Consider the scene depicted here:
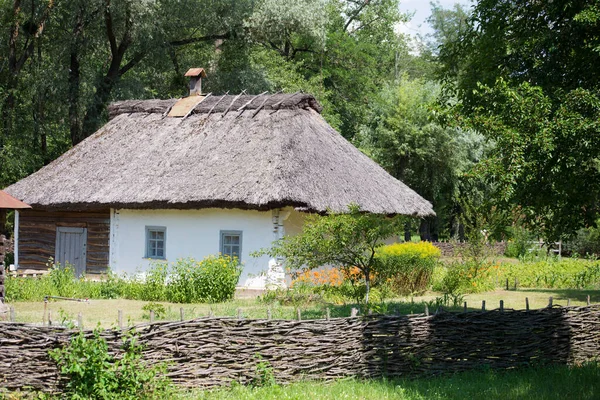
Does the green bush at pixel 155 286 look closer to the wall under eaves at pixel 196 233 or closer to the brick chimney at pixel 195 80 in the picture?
the wall under eaves at pixel 196 233

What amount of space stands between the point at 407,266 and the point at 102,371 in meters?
11.6

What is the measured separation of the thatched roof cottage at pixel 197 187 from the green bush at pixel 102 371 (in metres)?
10.2

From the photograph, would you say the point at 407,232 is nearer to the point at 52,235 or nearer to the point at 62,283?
the point at 52,235

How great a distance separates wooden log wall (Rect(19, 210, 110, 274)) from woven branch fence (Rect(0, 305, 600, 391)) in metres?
13.3

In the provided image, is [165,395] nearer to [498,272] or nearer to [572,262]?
[498,272]

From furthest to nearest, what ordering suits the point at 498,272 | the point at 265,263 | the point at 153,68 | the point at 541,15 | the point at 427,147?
the point at 427,147 < the point at 153,68 < the point at 498,272 < the point at 265,263 < the point at 541,15

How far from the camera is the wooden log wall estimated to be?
2173 cm

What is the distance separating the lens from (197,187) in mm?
19953

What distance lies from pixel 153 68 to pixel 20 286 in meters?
15.4

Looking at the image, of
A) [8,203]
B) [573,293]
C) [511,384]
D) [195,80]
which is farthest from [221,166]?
[511,384]

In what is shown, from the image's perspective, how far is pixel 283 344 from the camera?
30.7 feet

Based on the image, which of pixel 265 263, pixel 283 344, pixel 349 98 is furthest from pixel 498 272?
pixel 349 98

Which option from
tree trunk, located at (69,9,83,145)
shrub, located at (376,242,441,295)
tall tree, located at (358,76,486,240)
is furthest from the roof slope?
tall tree, located at (358,76,486,240)

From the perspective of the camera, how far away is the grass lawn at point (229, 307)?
1423cm
